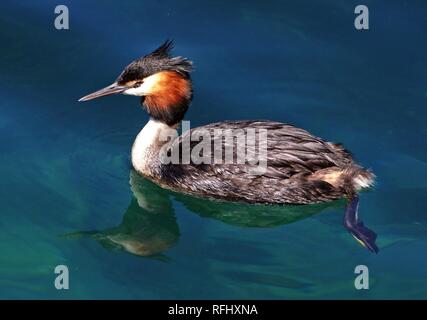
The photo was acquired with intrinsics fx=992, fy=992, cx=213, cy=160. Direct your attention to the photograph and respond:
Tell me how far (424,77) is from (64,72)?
14.9ft

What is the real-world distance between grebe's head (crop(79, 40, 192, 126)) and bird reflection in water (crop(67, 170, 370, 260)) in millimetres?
982

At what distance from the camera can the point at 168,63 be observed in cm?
1067

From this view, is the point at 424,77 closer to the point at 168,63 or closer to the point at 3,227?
the point at 168,63

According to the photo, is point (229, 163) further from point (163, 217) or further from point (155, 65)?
point (155, 65)

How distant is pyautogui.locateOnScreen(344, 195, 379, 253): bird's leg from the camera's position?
9.85 m

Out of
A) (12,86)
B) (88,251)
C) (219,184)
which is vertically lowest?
(88,251)

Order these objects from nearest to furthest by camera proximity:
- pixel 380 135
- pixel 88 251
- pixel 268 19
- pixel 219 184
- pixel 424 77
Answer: pixel 88 251, pixel 219 184, pixel 380 135, pixel 424 77, pixel 268 19

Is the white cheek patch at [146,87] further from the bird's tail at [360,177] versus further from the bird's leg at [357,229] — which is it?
the bird's leg at [357,229]

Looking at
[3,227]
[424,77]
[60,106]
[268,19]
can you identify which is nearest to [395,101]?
[424,77]

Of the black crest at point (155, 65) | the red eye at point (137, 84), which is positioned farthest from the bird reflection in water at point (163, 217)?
the black crest at point (155, 65)

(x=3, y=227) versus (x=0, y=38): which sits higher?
(x=0, y=38)

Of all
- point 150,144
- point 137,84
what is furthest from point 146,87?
point 150,144

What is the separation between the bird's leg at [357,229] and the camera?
9.85m

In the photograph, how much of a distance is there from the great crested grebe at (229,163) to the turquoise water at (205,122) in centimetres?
17
